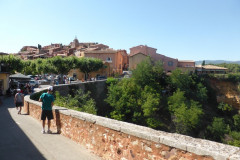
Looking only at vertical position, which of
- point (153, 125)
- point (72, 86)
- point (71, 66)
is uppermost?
point (71, 66)

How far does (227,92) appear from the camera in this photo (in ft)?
144

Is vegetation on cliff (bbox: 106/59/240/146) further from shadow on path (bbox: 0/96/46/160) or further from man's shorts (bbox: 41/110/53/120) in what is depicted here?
shadow on path (bbox: 0/96/46/160)

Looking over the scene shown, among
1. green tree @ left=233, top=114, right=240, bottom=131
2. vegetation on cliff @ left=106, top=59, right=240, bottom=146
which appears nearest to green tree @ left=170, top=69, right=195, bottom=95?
vegetation on cliff @ left=106, top=59, right=240, bottom=146

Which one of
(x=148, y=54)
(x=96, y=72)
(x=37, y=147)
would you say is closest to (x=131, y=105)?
(x=96, y=72)

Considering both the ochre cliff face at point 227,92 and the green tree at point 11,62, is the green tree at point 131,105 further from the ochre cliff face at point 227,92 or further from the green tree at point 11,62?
the ochre cliff face at point 227,92

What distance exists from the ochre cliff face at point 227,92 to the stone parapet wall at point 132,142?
148 ft

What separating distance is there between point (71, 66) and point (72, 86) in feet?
47.0

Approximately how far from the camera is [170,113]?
98.2 feet

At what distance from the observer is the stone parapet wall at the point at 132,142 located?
2.80 m

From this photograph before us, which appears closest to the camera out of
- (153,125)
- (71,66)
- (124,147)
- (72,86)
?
(124,147)

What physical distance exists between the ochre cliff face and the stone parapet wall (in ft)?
148

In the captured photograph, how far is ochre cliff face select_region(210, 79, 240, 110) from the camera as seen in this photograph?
43.1 metres

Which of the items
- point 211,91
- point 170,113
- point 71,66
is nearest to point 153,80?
point 170,113

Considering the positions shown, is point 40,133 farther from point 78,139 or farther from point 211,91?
point 211,91
